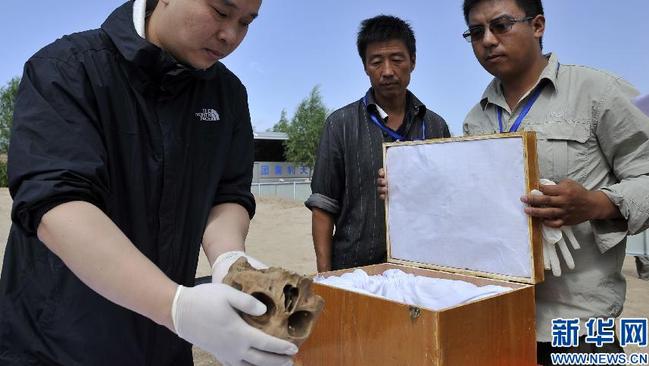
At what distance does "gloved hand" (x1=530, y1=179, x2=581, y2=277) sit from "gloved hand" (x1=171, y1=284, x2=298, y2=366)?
1.07m

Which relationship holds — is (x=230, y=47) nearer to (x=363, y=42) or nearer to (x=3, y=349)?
(x=3, y=349)

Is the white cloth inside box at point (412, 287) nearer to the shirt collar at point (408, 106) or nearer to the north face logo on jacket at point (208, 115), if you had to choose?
the north face logo on jacket at point (208, 115)

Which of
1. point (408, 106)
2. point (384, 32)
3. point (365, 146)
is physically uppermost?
point (384, 32)

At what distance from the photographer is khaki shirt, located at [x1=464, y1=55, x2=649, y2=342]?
1.79m

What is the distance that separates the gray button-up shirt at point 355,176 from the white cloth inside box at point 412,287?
0.33 m

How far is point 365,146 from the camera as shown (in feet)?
8.32

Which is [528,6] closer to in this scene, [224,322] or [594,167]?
[594,167]

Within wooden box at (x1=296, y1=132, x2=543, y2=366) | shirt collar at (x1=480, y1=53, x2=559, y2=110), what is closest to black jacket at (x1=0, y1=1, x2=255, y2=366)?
wooden box at (x1=296, y1=132, x2=543, y2=366)

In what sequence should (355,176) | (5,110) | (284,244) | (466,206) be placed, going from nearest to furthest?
(466,206) < (355,176) < (284,244) < (5,110)

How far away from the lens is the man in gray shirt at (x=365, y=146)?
8.22 feet

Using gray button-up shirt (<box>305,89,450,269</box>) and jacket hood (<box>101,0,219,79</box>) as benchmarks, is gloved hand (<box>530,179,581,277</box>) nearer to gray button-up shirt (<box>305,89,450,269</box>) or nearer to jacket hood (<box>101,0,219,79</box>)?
gray button-up shirt (<box>305,89,450,269</box>)

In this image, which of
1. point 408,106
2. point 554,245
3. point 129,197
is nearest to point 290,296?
point 129,197

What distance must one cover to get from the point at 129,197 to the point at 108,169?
0.10 metres

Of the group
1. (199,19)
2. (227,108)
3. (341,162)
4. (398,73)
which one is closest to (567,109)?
(398,73)
